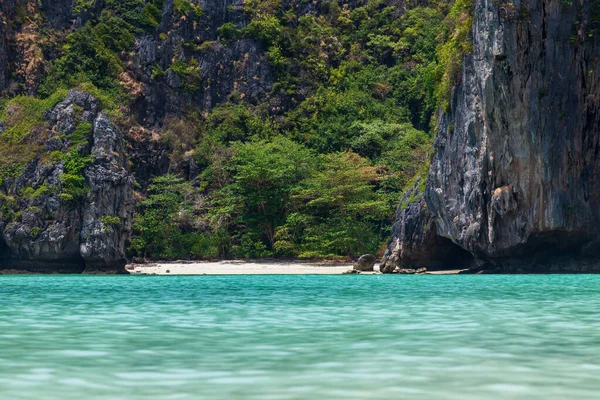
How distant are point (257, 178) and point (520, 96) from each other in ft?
75.1

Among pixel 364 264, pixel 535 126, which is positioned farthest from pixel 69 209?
pixel 535 126

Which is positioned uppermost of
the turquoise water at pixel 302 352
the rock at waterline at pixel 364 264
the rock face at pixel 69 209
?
the rock face at pixel 69 209

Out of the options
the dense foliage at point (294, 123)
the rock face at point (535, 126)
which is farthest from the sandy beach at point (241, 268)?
the rock face at point (535, 126)

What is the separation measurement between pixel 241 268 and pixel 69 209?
11.5m

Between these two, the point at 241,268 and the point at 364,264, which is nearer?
the point at 364,264

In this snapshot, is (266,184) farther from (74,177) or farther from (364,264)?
(74,177)

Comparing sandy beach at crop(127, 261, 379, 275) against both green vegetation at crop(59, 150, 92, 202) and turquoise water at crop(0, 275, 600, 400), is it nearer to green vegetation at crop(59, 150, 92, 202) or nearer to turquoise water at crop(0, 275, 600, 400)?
green vegetation at crop(59, 150, 92, 202)

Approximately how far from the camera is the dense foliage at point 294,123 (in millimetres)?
53125

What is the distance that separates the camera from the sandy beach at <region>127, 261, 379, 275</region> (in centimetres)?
4578

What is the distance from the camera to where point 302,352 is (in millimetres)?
9180

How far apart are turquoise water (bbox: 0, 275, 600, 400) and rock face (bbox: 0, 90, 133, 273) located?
105ft

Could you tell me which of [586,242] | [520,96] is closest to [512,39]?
[520,96]

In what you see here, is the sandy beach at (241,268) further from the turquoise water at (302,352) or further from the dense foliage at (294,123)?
the turquoise water at (302,352)

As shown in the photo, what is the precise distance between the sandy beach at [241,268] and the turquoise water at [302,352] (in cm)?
2921
